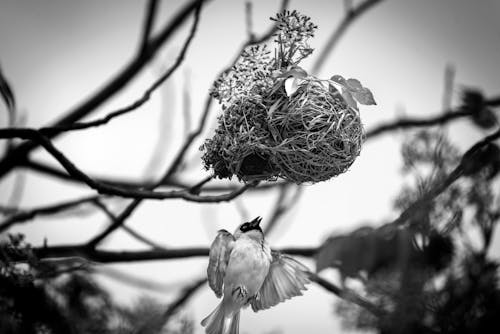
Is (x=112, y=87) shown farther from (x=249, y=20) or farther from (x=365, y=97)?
(x=365, y=97)

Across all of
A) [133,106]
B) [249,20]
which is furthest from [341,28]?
[133,106]

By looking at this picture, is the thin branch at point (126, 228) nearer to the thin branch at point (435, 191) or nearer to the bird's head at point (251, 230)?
the bird's head at point (251, 230)

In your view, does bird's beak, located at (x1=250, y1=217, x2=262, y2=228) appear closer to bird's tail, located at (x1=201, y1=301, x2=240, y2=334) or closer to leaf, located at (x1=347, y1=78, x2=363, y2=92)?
bird's tail, located at (x1=201, y1=301, x2=240, y2=334)

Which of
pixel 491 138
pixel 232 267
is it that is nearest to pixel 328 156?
pixel 232 267

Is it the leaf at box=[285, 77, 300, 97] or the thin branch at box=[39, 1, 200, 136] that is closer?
the leaf at box=[285, 77, 300, 97]

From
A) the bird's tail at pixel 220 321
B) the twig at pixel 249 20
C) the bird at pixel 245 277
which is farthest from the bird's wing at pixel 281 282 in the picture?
the twig at pixel 249 20

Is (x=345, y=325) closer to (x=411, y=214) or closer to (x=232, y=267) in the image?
(x=411, y=214)

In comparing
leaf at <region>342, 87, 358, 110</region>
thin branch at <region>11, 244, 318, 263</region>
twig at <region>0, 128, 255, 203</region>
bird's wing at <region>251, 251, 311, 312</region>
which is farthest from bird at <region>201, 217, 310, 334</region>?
leaf at <region>342, 87, 358, 110</region>
